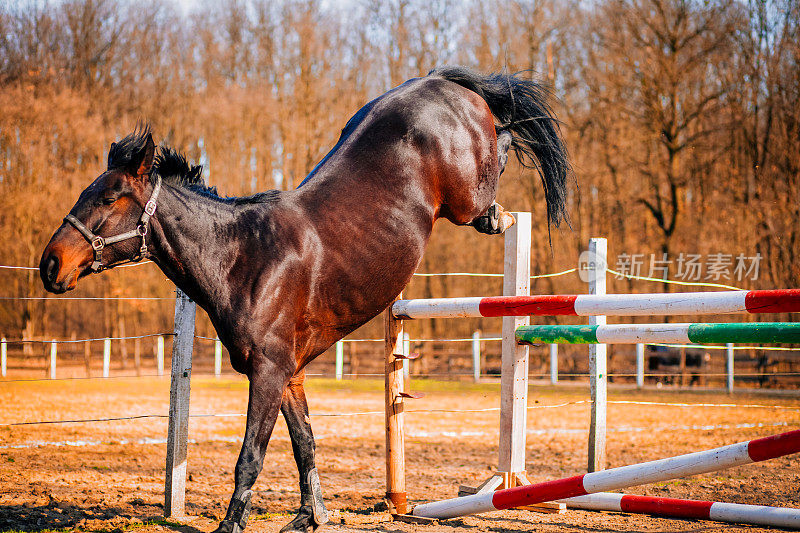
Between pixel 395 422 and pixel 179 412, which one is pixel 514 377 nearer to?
pixel 395 422

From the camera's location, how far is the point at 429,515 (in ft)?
14.7

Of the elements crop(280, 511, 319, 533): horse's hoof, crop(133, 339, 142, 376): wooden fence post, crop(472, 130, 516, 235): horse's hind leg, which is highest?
crop(472, 130, 516, 235): horse's hind leg

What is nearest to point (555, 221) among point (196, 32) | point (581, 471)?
point (581, 471)

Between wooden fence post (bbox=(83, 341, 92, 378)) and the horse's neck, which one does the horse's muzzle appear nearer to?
the horse's neck

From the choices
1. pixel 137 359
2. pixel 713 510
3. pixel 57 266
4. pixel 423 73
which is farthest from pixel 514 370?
pixel 423 73

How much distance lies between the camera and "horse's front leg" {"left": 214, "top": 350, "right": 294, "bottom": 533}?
342cm

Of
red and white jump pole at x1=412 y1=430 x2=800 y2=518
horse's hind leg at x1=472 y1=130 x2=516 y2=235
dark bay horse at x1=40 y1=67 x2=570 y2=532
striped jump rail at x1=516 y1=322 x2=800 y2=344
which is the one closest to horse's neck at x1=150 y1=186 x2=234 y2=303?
dark bay horse at x1=40 y1=67 x2=570 y2=532

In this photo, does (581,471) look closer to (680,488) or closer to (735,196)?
(680,488)

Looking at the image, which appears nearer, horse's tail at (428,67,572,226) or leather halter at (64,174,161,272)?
leather halter at (64,174,161,272)

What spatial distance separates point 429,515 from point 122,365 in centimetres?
1565

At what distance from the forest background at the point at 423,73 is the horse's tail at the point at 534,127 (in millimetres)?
13386

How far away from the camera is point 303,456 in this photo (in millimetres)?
4051

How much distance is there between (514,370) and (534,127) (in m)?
1.64

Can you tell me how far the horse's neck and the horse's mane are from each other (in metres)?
0.14
